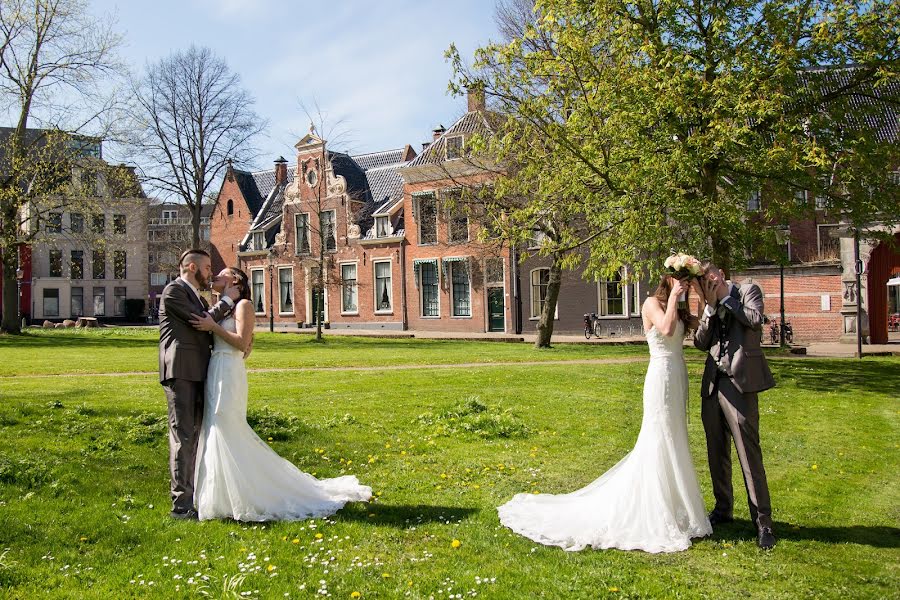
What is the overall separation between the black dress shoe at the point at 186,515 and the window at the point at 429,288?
31395mm

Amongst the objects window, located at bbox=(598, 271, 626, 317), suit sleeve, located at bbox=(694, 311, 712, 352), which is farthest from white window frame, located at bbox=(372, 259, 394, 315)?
suit sleeve, located at bbox=(694, 311, 712, 352)

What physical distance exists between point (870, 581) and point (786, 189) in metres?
10.8

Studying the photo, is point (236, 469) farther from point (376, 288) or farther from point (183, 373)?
point (376, 288)

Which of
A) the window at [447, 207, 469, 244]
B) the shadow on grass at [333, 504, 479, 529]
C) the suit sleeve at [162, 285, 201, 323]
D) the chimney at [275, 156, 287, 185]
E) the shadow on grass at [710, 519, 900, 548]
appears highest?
the chimney at [275, 156, 287, 185]

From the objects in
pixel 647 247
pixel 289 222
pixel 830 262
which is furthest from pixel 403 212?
pixel 647 247

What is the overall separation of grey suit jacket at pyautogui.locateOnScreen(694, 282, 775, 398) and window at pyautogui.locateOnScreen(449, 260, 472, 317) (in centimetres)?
3024

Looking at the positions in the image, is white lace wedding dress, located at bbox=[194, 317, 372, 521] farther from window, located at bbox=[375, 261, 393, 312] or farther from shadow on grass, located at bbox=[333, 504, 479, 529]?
window, located at bbox=[375, 261, 393, 312]

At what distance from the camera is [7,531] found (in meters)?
5.36

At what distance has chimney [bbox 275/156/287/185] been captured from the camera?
155 ft

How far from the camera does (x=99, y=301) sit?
6125cm

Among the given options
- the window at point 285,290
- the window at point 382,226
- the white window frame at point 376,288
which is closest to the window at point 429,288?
the white window frame at point 376,288

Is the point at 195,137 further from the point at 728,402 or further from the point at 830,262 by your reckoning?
the point at 728,402

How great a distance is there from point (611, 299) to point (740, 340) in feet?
88.3

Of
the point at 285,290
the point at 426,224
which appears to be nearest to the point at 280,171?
the point at 285,290
